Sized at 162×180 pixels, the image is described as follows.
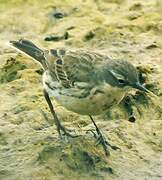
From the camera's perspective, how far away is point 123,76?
8.21 meters

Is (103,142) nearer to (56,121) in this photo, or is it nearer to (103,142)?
(103,142)

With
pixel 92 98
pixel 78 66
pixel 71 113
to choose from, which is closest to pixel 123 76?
pixel 92 98

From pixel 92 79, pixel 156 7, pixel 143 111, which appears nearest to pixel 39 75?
pixel 143 111

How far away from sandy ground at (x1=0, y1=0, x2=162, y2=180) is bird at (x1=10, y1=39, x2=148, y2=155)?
30cm

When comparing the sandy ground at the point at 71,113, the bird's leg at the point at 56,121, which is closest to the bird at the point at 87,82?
the bird's leg at the point at 56,121

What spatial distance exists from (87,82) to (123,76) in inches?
17.8

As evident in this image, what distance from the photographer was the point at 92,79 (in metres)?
8.41

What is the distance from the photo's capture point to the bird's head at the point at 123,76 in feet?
26.9

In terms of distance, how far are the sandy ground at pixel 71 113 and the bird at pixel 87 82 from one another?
0.30 metres

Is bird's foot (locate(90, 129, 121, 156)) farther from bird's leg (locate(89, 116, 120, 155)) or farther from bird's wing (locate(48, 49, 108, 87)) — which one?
bird's wing (locate(48, 49, 108, 87))

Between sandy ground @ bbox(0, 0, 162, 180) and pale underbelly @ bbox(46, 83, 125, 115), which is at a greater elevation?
pale underbelly @ bbox(46, 83, 125, 115)

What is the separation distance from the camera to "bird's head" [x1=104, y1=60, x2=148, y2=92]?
26.9 ft

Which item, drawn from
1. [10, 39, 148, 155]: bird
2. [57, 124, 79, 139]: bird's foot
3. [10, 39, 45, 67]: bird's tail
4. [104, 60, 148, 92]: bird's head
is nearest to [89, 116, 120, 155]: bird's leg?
[10, 39, 148, 155]: bird

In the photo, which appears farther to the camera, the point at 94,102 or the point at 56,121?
the point at 56,121
